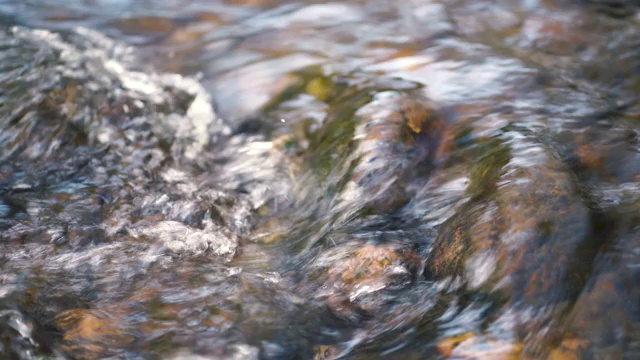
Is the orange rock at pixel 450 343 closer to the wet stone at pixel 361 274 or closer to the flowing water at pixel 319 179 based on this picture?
the flowing water at pixel 319 179

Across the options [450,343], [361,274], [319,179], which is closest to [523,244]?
[450,343]

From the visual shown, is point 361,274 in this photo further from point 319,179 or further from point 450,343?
point 319,179

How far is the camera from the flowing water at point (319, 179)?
268 centimetres

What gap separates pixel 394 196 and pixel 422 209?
0.21 m

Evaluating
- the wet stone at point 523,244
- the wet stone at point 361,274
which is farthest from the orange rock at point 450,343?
the wet stone at point 361,274

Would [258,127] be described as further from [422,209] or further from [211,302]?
[211,302]

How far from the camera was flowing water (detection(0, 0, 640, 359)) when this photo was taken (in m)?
2.68

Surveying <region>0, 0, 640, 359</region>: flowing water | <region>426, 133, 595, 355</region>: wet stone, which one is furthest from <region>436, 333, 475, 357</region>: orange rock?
<region>426, 133, 595, 355</region>: wet stone

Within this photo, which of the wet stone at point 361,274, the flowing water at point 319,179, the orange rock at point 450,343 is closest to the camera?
the orange rock at point 450,343

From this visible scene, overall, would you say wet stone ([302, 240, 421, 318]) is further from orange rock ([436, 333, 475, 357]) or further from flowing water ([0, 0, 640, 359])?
orange rock ([436, 333, 475, 357])

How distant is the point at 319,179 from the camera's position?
13.8ft

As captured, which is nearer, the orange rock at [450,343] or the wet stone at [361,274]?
the orange rock at [450,343]

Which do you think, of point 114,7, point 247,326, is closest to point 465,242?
point 247,326

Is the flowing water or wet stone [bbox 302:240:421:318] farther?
wet stone [bbox 302:240:421:318]
